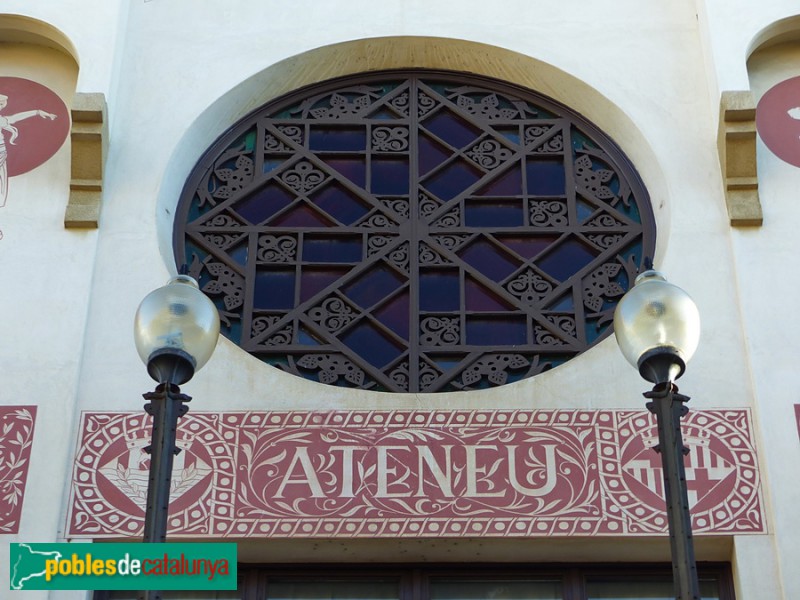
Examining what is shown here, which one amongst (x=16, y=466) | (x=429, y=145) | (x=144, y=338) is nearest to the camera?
(x=144, y=338)

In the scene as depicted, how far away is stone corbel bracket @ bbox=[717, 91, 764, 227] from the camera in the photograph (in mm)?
10742

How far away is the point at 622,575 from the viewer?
31.7 ft

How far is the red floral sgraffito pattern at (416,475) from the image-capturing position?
942cm

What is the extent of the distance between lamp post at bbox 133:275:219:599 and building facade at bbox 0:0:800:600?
2.32m

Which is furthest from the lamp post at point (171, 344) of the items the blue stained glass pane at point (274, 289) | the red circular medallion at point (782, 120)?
the red circular medallion at point (782, 120)

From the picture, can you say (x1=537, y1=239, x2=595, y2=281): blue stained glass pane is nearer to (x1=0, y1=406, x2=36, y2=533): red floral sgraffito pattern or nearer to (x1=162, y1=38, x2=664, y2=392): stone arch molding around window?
(x1=162, y1=38, x2=664, y2=392): stone arch molding around window

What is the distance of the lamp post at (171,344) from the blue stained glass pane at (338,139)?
4.30 metres

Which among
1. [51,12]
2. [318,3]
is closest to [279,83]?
[318,3]

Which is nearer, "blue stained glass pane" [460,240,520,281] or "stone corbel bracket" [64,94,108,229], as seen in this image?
"stone corbel bracket" [64,94,108,229]


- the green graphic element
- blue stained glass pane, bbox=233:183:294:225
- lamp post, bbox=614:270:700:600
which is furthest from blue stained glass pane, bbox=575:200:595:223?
the green graphic element

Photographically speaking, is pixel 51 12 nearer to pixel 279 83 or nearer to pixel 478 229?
pixel 279 83

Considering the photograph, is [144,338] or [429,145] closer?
[144,338]

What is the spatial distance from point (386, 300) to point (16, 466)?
2.77m

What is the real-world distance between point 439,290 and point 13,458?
10.4 feet
